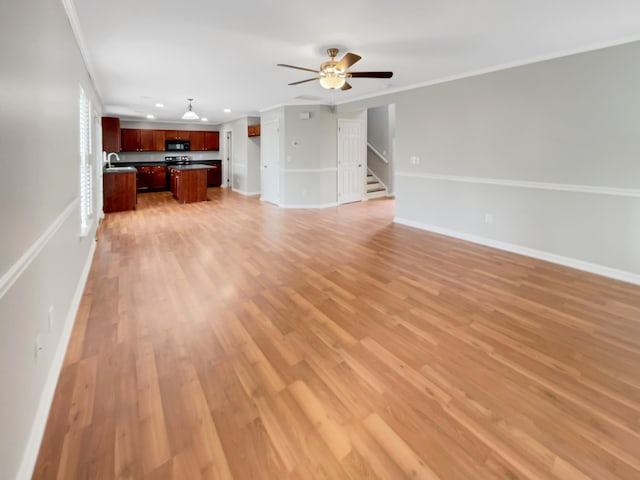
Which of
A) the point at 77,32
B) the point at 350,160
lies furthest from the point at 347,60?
the point at 350,160

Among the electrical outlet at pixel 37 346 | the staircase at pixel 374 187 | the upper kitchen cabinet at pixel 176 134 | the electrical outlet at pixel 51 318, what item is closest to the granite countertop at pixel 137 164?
the upper kitchen cabinet at pixel 176 134

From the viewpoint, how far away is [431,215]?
232 inches

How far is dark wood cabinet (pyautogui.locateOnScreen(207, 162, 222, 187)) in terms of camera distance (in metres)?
12.5

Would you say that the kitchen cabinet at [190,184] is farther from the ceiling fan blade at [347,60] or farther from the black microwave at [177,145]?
the ceiling fan blade at [347,60]

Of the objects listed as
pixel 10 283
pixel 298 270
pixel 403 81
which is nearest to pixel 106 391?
pixel 10 283

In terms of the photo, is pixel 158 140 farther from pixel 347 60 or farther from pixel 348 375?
pixel 348 375

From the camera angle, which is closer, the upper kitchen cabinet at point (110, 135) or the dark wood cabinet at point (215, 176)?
the upper kitchen cabinet at point (110, 135)

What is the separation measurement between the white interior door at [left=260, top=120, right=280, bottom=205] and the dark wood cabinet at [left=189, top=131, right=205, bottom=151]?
4.34 metres

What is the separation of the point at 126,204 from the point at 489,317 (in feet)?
25.9

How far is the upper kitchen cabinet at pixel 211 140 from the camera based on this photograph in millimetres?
12492

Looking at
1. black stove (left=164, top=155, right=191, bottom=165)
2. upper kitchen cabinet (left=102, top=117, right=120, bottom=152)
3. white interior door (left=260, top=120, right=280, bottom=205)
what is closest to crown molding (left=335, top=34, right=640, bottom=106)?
white interior door (left=260, top=120, right=280, bottom=205)

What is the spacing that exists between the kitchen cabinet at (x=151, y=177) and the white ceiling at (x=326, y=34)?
6107 mm

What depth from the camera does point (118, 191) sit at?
7.66 metres

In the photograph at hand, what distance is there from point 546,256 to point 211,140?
37.9 feet
